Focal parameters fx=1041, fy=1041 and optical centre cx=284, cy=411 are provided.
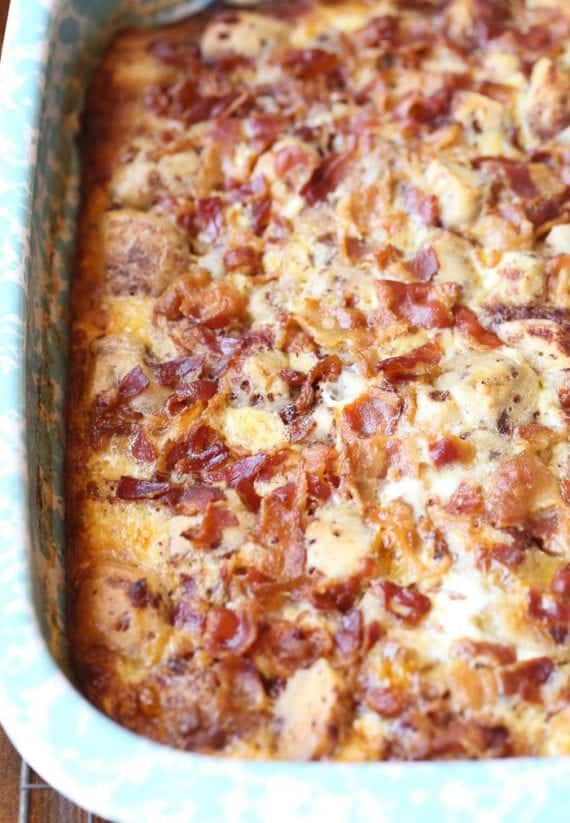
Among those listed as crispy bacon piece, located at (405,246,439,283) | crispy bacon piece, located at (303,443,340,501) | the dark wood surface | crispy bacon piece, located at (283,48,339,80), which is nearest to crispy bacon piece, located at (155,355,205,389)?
crispy bacon piece, located at (303,443,340,501)

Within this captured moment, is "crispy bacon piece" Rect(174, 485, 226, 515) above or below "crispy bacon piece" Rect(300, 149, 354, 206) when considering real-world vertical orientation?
below

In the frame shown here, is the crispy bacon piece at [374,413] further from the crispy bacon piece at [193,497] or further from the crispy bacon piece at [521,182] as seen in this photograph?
the crispy bacon piece at [521,182]

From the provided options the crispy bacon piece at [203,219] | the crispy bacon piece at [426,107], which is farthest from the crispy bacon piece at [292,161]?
the crispy bacon piece at [426,107]

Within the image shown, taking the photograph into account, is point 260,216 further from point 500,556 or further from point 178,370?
point 500,556

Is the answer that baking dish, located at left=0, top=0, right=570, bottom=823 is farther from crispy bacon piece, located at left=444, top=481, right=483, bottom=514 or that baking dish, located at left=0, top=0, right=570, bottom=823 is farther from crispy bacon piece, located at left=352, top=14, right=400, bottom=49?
crispy bacon piece, located at left=352, top=14, right=400, bottom=49

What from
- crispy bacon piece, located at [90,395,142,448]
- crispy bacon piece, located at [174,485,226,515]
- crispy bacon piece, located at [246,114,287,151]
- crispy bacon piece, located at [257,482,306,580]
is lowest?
crispy bacon piece, located at [257,482,306,580]

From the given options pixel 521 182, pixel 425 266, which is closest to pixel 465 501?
pixel 425 266

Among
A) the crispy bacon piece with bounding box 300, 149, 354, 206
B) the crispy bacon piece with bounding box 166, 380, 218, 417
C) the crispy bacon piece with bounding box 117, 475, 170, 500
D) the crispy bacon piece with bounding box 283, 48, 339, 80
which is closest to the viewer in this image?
the crispy bacon piece with bounding box 117, 475, 170, 500
